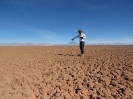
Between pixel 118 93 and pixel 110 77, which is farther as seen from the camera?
pixel 110 77

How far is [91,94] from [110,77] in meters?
1.66

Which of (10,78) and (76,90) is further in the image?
(10,78)

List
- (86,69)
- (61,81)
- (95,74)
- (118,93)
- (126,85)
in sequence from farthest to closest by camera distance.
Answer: (86,69) < (95,74) < (61,81) < (126,85) < (118,93)

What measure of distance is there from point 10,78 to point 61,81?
265cm

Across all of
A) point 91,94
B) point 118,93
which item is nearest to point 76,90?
point 91,94

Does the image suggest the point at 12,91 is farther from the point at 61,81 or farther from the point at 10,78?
the point at 61,81

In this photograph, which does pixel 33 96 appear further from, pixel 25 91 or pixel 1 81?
pixel 1 81

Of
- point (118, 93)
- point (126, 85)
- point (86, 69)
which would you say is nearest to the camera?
point (118, 93)

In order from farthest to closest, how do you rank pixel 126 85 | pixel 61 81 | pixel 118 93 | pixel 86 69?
pixel 86 69, pixel 61 81, pixel 126 85, pixel 118 93

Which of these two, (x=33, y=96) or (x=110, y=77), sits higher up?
(x=110, y=77)

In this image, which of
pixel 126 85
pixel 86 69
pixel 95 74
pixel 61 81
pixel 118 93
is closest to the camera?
pixel 118 93

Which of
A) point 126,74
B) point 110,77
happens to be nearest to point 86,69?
point 110,77

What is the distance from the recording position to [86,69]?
292 inches

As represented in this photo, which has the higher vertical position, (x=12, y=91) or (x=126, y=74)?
(x=126, y=74)
